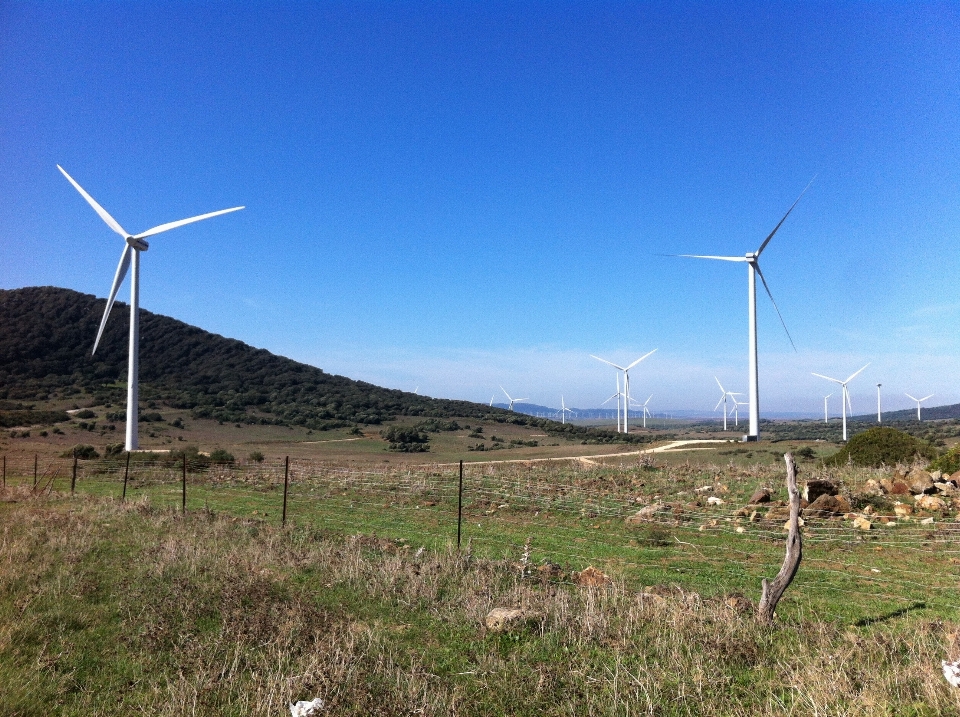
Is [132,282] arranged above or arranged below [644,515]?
above

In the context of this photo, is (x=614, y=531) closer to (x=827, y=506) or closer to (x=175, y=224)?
(x=827, y=506)

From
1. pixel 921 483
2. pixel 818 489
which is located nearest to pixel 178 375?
pixel 818 489

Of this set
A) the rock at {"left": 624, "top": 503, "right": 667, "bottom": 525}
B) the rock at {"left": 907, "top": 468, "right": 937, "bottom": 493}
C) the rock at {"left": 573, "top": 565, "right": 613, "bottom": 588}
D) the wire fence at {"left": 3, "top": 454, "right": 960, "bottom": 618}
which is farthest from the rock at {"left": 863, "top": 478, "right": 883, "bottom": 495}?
the rock at {"left": 573, "top": 565, "right": 613, "bottom": 588}

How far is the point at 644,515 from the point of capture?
1627 centimetres

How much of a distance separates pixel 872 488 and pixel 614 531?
8802 mm

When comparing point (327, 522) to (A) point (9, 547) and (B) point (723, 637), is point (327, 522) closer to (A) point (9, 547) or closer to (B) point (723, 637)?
(A) point (9, 547)

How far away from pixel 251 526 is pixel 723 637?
11.1 meters

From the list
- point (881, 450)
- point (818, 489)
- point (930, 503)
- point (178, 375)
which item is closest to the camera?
point (930, 503)

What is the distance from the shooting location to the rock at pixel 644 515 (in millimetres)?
15864

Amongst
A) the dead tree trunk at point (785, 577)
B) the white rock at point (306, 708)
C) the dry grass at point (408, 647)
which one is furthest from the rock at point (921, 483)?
the white rock at point (306, 708)

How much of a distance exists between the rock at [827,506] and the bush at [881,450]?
11937mm

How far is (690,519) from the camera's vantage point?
53.1ft

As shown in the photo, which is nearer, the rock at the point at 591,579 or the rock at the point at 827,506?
the rock at the point at 591,579

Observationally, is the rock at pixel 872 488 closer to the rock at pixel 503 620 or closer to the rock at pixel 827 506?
the rock at pixel 827 506
